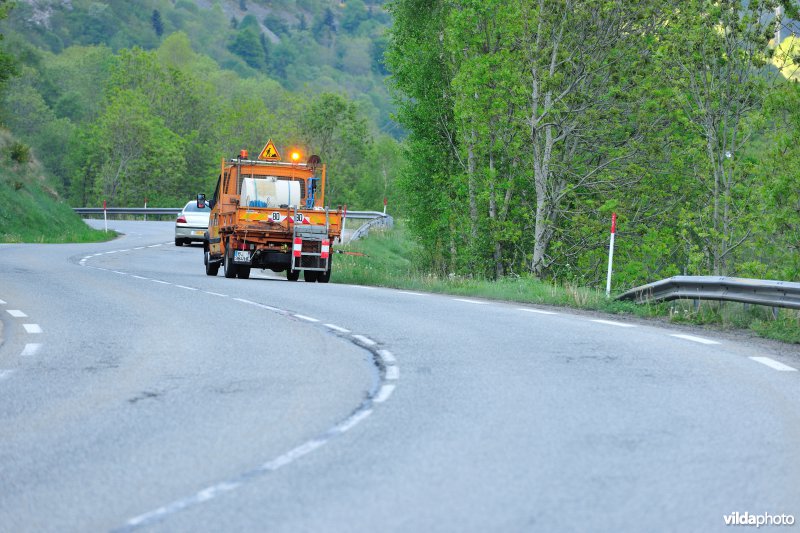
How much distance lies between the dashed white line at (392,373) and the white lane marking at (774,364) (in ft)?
12.2

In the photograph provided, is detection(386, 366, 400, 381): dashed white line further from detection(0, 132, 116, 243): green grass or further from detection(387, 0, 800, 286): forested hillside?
detection(0, 132, 116, 243): green grass

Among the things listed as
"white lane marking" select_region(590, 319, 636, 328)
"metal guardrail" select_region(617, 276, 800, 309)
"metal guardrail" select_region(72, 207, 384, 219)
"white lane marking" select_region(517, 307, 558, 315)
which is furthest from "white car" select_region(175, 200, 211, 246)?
"white lane marking" select_region(590, 319, 636, 328)

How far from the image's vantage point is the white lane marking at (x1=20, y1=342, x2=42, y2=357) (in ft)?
42.9

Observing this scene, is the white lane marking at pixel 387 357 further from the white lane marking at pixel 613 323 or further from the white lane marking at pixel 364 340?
the white lane marking at pixel 613 323

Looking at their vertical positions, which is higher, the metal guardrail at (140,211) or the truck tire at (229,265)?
the metal guardrail at (140,211)

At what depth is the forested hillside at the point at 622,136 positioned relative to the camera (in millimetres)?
30547

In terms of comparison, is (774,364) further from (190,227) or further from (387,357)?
(190,227)

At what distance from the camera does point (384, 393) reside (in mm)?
10188

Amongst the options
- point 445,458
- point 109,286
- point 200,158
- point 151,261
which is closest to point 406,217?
point 151,261

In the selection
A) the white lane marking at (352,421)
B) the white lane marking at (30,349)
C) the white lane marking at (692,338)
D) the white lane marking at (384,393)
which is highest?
the white lane marking at (692,338)

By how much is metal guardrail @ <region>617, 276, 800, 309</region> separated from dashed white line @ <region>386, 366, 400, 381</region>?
606 cm

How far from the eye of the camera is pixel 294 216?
89.1ft

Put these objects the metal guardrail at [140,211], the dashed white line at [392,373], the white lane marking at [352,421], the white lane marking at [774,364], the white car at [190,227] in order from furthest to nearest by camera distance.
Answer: the metal guardrail at [140,211]
the white car at [190,227]
the white lane marking at [774,364]
the dashed white line at [392,373]
the white lane marking at [352,421]

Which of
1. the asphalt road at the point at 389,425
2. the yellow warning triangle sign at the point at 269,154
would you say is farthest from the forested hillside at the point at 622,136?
the asphalt road at the point at 389,425
